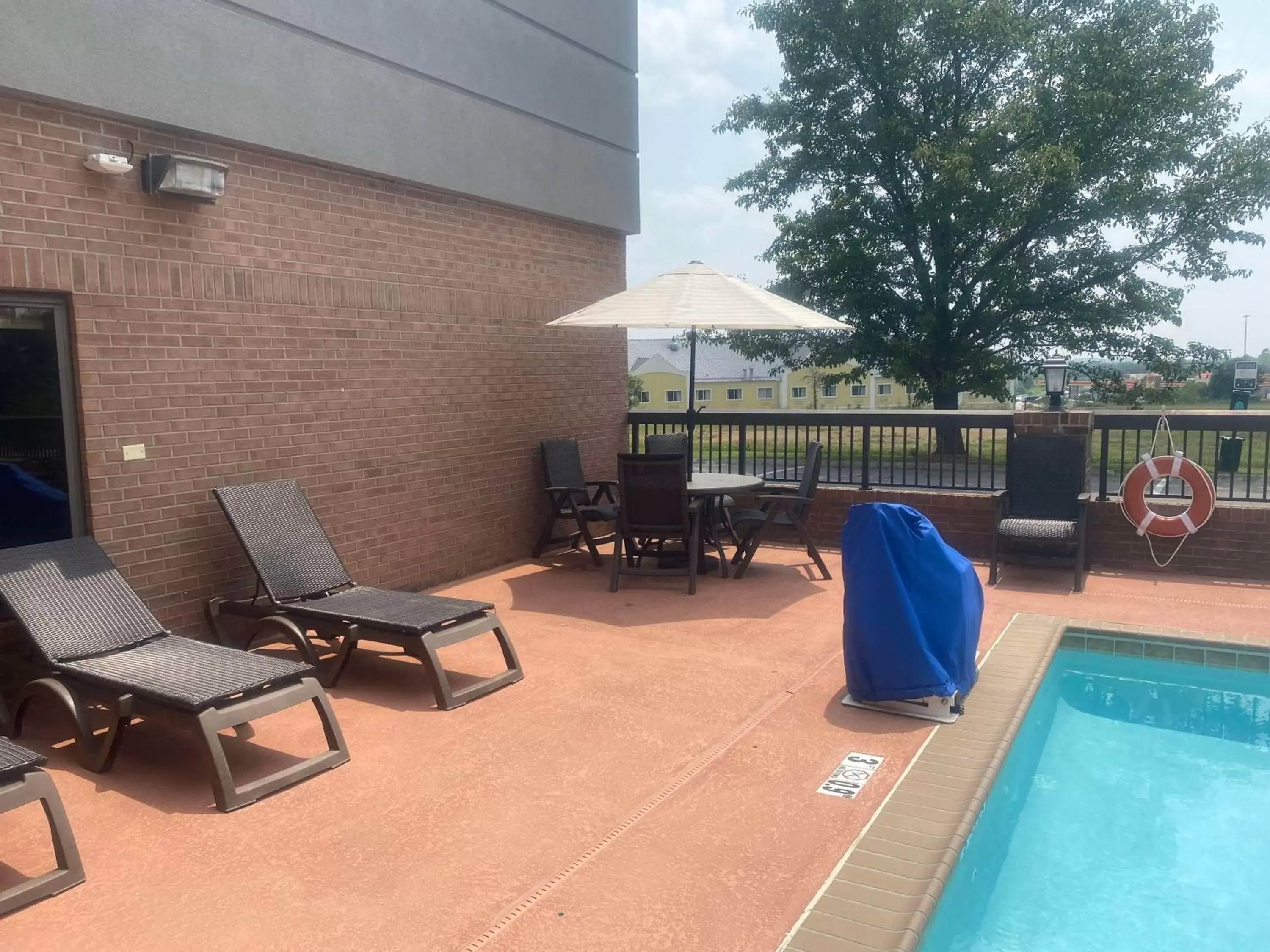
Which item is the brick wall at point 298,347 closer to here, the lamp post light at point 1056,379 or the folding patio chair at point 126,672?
the folding patio chair at point 126,672

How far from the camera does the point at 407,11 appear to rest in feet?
21.1

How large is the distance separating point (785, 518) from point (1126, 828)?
3.82 metres

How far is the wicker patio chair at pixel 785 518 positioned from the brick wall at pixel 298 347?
191 cm

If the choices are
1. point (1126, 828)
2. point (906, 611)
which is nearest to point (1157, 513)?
point (906, 611)

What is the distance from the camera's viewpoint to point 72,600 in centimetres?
410

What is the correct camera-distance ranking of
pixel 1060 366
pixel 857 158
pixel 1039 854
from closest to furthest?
pixel 1039 854 < pixel 1060 366 < pixel 857 158

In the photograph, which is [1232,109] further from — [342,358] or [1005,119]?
[342,358]

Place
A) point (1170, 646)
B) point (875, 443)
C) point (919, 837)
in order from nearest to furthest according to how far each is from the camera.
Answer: point (919, 837) < point (1170, 646) < point (875, 443)

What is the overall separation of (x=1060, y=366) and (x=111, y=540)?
259 inches

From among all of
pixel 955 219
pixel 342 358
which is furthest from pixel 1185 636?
pixel 955 219

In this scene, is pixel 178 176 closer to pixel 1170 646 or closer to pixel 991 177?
pixel 1170 646

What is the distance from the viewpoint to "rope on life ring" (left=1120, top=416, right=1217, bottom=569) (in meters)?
6.59

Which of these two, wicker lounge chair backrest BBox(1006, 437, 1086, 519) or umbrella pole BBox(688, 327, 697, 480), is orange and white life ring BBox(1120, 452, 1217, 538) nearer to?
wicker lounge chair backrest BBox(1006, 437, 1086, 519)

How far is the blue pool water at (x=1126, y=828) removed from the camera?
9.64 feet
